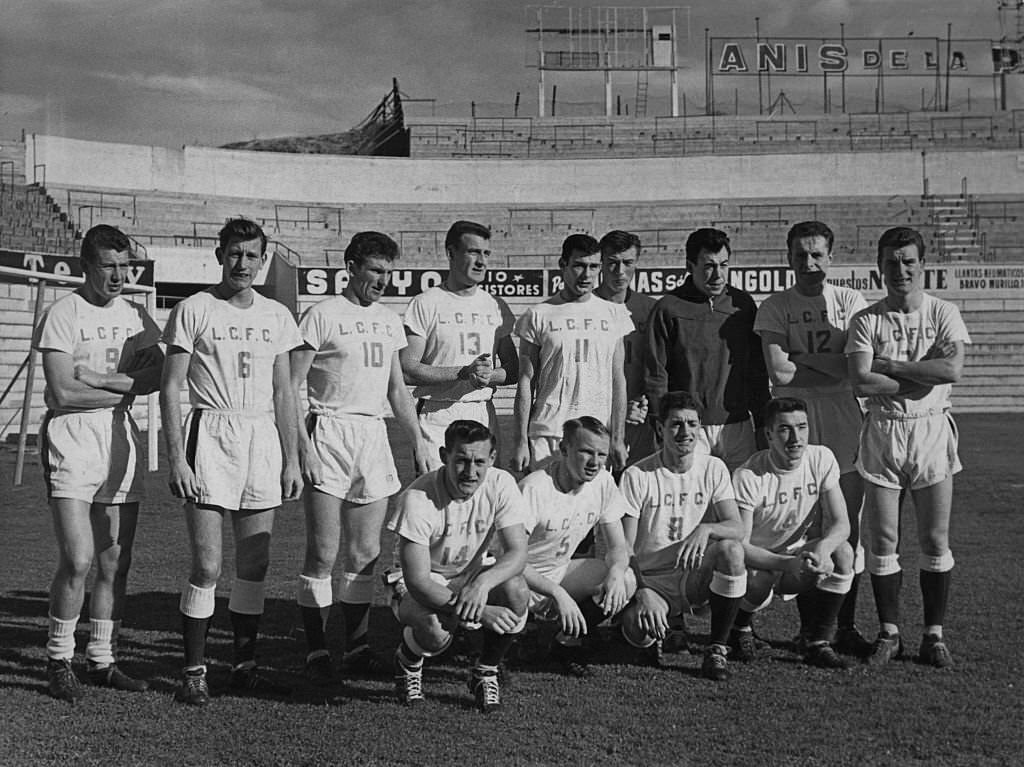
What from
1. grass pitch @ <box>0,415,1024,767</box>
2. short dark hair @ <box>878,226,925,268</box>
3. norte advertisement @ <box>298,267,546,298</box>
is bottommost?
grass pitch @ <box>0,415,1024,767</box>

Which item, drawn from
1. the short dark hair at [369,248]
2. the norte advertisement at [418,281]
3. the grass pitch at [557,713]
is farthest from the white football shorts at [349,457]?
the norte advertisement at [418,281]

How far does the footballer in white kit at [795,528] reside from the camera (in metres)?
5.12

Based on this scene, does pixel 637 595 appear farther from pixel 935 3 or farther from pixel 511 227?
pixel 511 227

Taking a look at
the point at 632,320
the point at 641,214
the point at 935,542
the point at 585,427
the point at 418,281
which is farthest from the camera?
the point at 641,214

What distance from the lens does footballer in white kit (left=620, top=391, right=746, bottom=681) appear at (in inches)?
196

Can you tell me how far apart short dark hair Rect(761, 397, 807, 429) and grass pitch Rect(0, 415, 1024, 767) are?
118 centimetres

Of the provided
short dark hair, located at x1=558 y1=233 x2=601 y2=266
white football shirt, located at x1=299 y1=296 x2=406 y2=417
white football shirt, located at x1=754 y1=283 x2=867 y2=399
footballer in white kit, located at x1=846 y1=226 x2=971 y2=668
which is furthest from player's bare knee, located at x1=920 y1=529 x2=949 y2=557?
white football shirt, located at x1=299 y1=296 x2=406 y2=417

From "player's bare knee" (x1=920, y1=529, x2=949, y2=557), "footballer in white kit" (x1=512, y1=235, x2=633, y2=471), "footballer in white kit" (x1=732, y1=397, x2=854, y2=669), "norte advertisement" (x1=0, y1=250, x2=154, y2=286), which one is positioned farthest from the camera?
"norte advertisement" (x1=0, y1=250, x2=154, y2=286)

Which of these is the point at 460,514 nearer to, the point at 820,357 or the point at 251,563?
the point at 251,563

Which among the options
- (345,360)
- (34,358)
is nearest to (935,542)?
(345,360)

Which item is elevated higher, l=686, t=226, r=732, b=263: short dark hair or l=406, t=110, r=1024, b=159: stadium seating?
l=406, t=110, r=1024, b=159: stadium seating

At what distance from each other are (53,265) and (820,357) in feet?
39.8

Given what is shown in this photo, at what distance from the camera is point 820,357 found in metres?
5.45

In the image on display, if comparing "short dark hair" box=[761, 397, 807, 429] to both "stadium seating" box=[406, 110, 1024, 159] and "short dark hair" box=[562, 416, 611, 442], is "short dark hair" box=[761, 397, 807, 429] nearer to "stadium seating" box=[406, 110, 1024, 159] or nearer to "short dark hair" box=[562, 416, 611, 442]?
"short dark hair" box=[562, 416, 611, 442]
